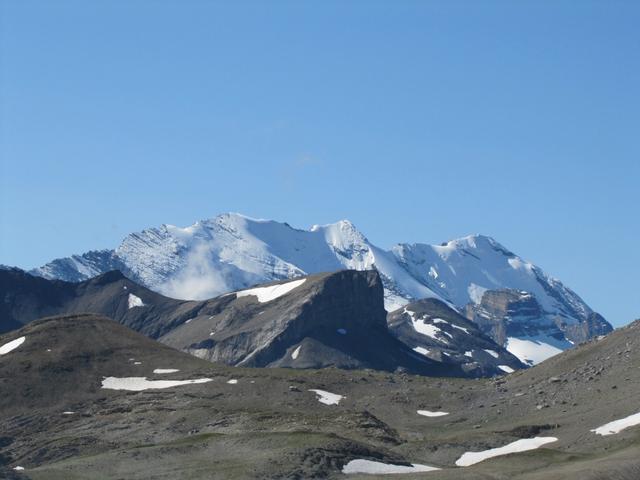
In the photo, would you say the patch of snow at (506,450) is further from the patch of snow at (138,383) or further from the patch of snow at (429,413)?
the patch of snow at (138,383)

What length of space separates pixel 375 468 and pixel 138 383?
270 feet

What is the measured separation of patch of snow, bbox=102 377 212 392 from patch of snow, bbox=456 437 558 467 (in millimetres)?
57220

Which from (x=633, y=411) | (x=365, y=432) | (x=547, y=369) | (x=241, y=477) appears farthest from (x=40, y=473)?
(x=547, y=369)

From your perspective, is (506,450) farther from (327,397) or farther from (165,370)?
(165,370)

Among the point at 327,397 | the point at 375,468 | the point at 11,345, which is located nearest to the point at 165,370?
the point at 11,345

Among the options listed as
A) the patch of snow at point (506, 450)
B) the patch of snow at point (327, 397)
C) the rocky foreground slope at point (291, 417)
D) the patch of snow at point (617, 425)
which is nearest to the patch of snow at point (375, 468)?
the rocky foreground slope at point (291, 417)

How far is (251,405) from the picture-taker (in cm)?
15688

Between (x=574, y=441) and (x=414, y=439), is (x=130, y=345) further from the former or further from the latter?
(x=574, y=441)

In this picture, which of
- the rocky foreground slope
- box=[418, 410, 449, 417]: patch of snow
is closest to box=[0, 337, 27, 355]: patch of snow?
the rocky foreground slope

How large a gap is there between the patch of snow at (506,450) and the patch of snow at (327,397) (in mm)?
41199

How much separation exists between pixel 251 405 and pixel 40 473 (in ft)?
216

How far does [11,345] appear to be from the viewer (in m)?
192

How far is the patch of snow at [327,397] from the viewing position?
165m

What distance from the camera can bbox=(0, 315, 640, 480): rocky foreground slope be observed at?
9731 cm
